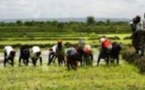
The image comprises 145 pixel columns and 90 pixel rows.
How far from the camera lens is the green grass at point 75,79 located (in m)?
13.4

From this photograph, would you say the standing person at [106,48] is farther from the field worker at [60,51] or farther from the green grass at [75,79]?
the field worker at [60,51]

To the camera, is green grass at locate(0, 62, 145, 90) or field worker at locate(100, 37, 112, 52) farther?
field worker at locate(100, 37, 112, 52)

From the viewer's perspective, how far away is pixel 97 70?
18094 millimetres

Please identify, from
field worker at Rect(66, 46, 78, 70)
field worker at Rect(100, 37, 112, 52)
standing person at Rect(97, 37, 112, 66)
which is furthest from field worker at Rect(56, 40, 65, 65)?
field worker at Rect(66, 46, 78, 70)

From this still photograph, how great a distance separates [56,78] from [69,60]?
2.55 m

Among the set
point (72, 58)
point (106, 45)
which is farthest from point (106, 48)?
point (72, 58)

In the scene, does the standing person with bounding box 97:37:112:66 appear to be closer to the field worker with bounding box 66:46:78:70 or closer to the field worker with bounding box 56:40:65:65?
the field worker with bounding box 56:40:65:65

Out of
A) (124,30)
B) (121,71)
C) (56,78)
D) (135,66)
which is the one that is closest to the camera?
(56,78)

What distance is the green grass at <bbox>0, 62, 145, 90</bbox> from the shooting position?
13.4 metres

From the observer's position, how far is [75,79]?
50.5ft

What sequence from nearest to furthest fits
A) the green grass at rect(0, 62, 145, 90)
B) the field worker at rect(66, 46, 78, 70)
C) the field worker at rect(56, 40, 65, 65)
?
1. the green grass at rect(0, 62, 145, 90)
2. the field worker at rect(66, 46, 78, 70)
3. the field worker at rect(56, 40, 65, 65)

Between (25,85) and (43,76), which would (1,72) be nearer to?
(43,76)

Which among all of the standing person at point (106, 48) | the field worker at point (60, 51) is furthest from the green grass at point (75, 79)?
the field worker at point (60, 51)

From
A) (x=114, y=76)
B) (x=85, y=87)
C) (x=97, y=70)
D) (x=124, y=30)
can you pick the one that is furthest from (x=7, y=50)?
(x=124, y=30)
